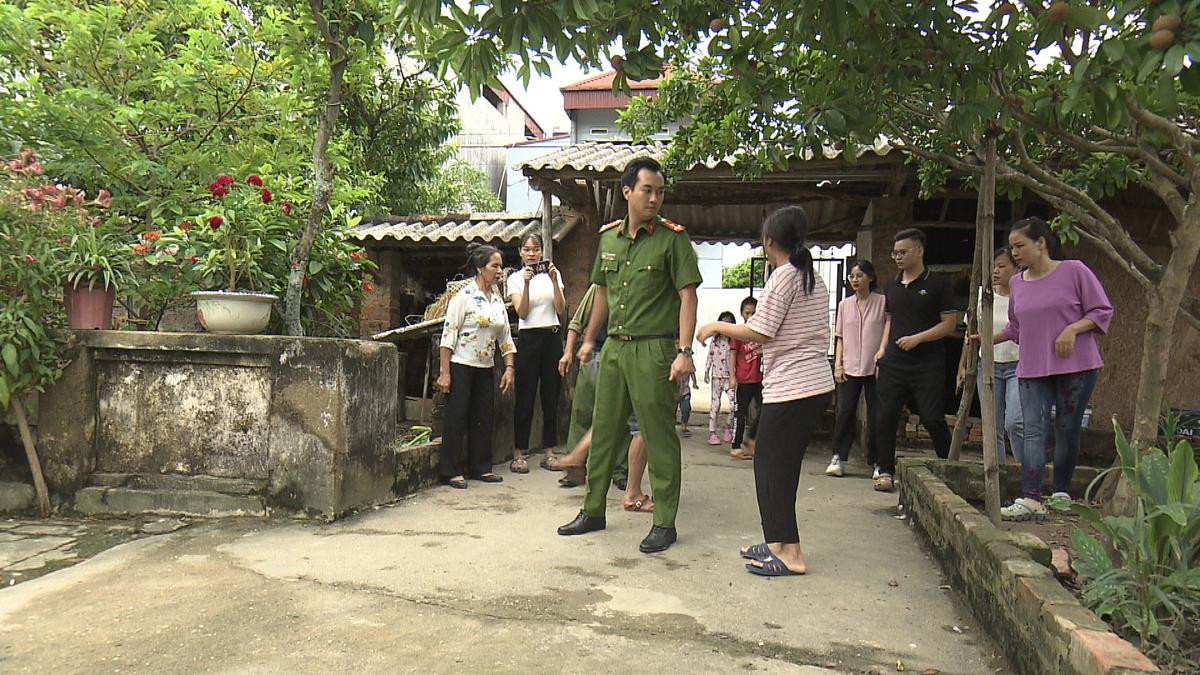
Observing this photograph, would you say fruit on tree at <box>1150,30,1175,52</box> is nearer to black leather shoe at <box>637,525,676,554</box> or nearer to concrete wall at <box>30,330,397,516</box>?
black leather shoe at <box>637,525,676,554</box>

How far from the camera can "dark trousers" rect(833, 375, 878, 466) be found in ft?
19.9

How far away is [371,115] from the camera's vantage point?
12.1 meters

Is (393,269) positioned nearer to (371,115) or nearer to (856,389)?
(371,115)

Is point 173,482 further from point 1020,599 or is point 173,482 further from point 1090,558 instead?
point 1090,558

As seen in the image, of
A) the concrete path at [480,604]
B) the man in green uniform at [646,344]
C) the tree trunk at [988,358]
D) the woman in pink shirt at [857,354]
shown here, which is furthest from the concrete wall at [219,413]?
the woman in pink shirt at [857,354]

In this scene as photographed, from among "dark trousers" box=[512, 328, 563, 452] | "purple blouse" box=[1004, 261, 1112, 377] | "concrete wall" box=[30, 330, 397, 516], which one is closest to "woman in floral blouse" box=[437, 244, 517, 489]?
"dark trousers" box=[512, 328, 563, 452]

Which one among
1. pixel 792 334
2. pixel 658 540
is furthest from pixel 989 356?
pixel 658 540

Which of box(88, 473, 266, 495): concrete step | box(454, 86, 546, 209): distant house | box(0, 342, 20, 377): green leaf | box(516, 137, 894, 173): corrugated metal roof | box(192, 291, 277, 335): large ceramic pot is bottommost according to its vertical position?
box(88, 473, 266, 495): concrete step

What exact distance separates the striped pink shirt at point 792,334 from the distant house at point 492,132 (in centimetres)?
1797

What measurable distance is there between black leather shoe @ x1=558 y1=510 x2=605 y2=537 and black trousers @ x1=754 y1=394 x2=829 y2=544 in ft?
3.18

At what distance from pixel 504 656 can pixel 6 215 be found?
142 inches

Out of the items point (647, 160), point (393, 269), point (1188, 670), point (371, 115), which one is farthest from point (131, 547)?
point (371, 115)

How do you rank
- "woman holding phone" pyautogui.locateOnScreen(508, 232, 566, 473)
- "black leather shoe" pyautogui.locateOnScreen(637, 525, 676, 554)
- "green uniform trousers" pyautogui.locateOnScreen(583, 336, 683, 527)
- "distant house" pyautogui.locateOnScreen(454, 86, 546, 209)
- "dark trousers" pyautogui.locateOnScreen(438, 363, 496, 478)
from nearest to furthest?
1. "black leather shoe" pyautogui.locateOnScreen(637, 525, 676, 554)
2. "green uniform trousers" pyautogui.locateOnScreen(583, 336, 683, 527)
3. "dark trousers" pyautogui.locateOnScreen(438, 363, 496, 478)
4. "woman holding phone" pyautogui.locateOnScreen(508, 232, 566, 473)
5. "distant house" pyautogui.locateOnScreen(454, 86, 546, 209)

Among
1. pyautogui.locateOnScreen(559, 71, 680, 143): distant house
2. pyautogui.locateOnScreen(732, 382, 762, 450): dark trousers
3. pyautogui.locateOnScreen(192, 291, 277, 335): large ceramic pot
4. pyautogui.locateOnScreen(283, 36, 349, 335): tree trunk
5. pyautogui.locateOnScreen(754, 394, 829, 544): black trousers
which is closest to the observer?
pyautogui.locateOnScreen(754, 394, 829, 544): black trousers
